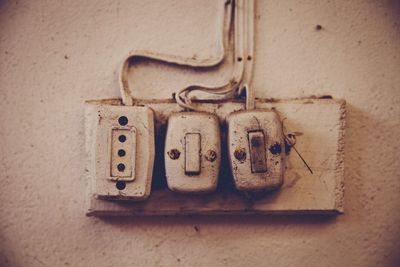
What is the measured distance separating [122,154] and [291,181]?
0.30 metres

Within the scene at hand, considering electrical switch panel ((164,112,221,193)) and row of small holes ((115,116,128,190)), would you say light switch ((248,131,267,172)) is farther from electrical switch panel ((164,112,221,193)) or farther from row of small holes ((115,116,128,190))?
row of small holes ((115,116,128,190))

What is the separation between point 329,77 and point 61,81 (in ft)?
1.73

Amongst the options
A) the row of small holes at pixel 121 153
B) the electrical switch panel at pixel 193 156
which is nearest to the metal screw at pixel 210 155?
the electrical switch panel at pixel 193 156

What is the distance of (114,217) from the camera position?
0.60m

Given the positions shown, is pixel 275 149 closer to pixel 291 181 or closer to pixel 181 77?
pixel 291 181

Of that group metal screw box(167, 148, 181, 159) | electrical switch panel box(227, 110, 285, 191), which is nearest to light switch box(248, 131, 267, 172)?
electrical switch panel box(227, 110, 285, 191)

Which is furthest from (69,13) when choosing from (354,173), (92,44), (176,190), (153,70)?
(354,173)

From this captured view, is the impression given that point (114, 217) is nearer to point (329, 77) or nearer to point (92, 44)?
point (92, 44)

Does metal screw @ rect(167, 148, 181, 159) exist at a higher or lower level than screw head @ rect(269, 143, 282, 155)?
lower

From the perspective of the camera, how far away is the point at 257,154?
1.66 feet

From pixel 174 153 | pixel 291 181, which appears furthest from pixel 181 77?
pixel 291 181

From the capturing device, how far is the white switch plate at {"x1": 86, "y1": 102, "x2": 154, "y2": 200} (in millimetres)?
506

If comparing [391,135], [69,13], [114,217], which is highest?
[69,13]

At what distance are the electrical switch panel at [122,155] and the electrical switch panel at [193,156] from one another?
0.04 meters
